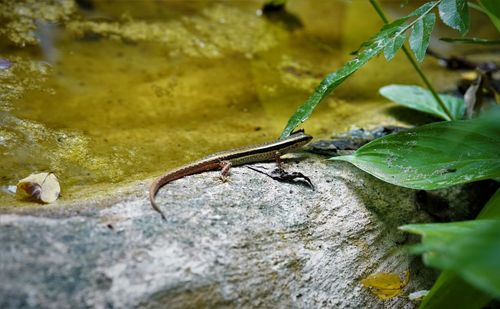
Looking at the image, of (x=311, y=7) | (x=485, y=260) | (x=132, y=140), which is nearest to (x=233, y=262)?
(x=485, y=260)

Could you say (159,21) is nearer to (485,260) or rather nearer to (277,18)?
(277,18)

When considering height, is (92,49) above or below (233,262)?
above

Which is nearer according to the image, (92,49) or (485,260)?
(485,260)

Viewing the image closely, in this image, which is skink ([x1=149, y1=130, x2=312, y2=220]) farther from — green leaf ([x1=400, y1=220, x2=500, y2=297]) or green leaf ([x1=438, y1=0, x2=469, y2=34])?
green leaf ([x1=400, y1=220, x2=500, y2=297])

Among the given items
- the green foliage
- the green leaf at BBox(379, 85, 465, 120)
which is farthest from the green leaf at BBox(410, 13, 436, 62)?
the green leaf at BBox(379, 85, 465, 120)

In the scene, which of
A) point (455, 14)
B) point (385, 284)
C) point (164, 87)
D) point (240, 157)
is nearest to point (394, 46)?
point (455, 14)

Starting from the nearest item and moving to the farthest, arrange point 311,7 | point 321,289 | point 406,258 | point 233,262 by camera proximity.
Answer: point 233,262 → point 321,289 → point 406,258 → point 311,7

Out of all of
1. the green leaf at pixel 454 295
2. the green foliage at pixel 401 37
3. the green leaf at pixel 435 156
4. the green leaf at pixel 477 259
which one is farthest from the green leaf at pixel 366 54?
the green leaf at pixel 477 259

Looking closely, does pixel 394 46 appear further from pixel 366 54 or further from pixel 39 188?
pixel 39 188
